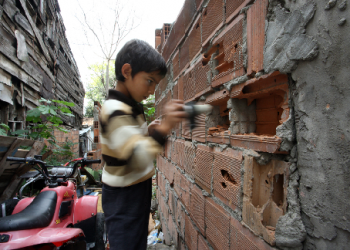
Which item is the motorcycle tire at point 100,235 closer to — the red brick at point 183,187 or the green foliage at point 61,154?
the red brick at point 183,187

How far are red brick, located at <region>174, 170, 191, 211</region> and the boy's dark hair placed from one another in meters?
1.06

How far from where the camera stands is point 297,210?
0.72m

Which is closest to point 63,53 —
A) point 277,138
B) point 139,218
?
point 139,218

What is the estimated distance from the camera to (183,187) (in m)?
2.01

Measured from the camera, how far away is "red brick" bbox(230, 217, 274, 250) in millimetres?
890

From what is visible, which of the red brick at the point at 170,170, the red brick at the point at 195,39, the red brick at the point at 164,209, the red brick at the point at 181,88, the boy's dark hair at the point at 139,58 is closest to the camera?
the boy's dark hair at the point at 139,58

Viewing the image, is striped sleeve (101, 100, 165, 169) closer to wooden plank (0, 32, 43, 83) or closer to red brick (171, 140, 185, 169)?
red brick (171, 140, 185, 169)

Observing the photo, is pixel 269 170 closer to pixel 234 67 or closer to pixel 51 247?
pixel 234 67

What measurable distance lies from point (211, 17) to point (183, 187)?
1.48 meters

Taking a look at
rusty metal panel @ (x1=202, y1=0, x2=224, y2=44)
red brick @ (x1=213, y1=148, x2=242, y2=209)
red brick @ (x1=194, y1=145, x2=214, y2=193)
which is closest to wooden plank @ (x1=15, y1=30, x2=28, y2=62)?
rusty metal panel @ (x1=202, y1=0, x2=224, y2=44)

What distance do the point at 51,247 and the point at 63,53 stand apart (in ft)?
28.2

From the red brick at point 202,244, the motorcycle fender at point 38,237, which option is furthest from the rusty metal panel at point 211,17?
the motorcycle fender at point 38,237

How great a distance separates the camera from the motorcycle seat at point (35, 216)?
5.28 ft

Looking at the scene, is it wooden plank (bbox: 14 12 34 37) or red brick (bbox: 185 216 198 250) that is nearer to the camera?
red brick (bbox: 185 216 198 250)
